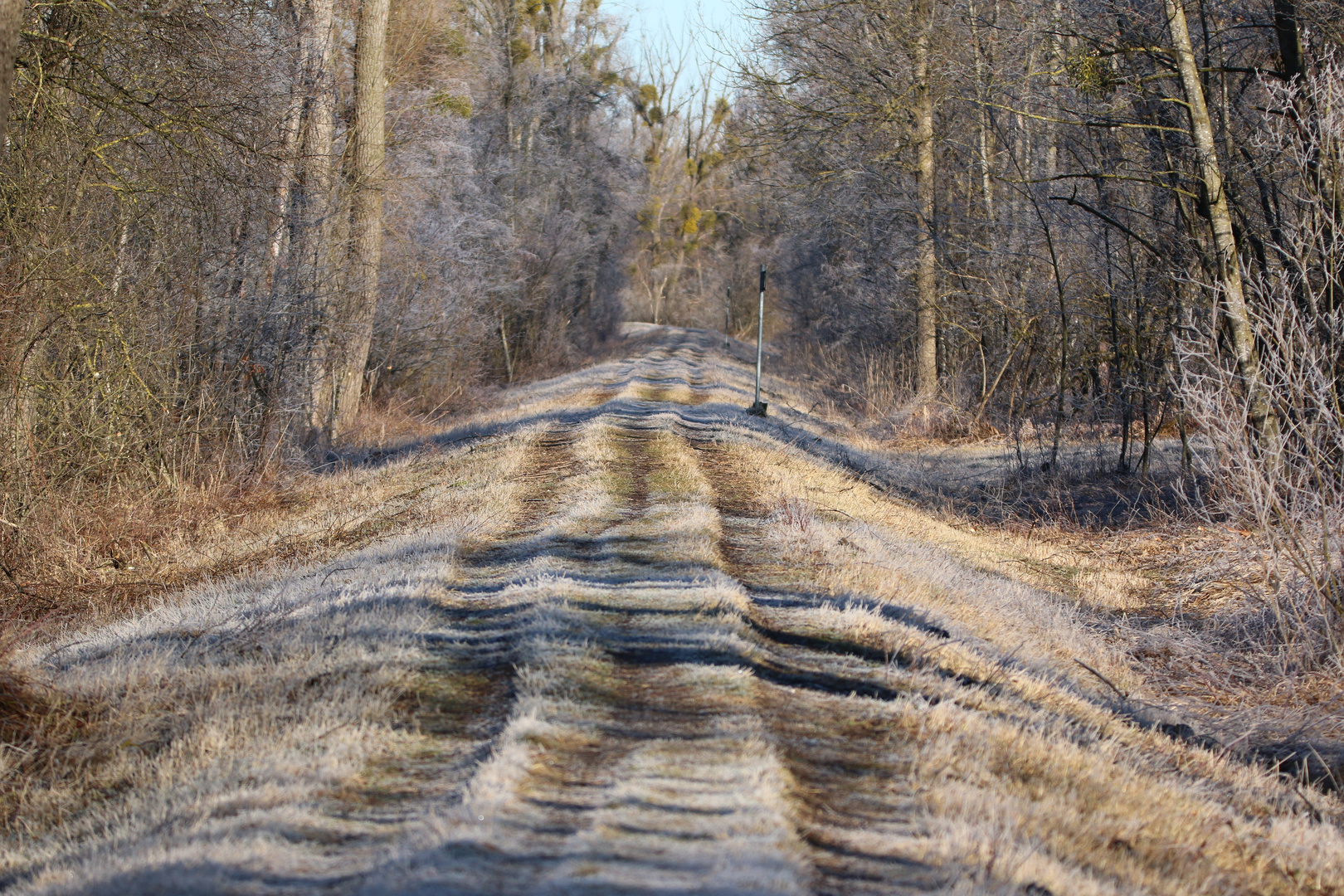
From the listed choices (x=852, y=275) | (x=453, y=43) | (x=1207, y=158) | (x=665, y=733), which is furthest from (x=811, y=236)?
(x=665, y=733)

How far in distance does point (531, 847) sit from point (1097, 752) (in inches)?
106

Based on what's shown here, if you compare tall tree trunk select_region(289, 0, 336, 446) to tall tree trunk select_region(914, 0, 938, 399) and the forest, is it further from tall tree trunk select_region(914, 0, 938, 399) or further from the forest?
tall tree trunk select_region(914, 0, 938, 399)

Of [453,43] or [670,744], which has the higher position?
[453,43]

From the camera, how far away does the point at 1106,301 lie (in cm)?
1395

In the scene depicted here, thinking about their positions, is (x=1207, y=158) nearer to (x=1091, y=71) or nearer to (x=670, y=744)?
(x=1091, y=71)

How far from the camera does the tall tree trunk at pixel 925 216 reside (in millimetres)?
18859

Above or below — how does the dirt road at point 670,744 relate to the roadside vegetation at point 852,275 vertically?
below

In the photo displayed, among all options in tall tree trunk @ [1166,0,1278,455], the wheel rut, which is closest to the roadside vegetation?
tall tree trunk @ [1166,0,1278,455]

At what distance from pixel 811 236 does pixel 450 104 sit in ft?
32.2

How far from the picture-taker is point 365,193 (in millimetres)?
14258

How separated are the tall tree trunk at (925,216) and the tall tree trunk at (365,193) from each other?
960 cm

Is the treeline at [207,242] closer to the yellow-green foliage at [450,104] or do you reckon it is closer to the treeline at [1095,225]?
the yellow-green foliage at [450,104]

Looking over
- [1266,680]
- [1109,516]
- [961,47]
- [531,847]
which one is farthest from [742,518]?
[961,47]

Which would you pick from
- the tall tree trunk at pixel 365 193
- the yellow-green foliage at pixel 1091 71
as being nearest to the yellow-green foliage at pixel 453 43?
the tall tree trunk at pixel 365 193
